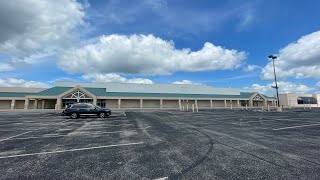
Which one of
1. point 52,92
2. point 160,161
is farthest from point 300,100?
point 160,161

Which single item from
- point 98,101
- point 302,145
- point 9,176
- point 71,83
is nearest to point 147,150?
point 9,176

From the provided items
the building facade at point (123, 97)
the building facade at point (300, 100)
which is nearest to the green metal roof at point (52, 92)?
the building facade at point (123, 97)

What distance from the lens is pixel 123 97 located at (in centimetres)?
5597

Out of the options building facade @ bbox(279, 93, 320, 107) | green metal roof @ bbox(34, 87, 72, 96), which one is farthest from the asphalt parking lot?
building facade @ bbox(279, 93, 320, 107)

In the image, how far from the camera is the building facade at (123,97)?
50688 millimetres

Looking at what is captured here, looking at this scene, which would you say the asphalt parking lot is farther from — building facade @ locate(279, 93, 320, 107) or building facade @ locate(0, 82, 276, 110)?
building facade @ locate(279, 93, 320, 107)

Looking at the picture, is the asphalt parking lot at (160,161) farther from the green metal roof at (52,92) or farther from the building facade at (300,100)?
the building facade at (300,100)

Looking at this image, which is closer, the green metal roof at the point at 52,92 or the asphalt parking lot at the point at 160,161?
the asphalt parking lot at the point at 160,161

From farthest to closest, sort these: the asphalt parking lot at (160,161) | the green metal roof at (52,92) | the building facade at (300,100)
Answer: the building facade at (300,100) → the green metal roof at (52,92) → the asphalt parking lot at (160,161)

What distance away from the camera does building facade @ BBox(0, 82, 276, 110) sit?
1996 inches

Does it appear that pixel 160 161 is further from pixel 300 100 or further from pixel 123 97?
pixel 300 100

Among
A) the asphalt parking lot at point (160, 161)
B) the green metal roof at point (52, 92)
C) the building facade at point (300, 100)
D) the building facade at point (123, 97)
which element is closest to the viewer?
the asphalt parking lot at point (160, 161)

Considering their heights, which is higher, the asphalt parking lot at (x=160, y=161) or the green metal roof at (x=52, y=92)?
the green metal roof at (x=52, y=92)

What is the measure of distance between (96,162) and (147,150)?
6.46 feet
